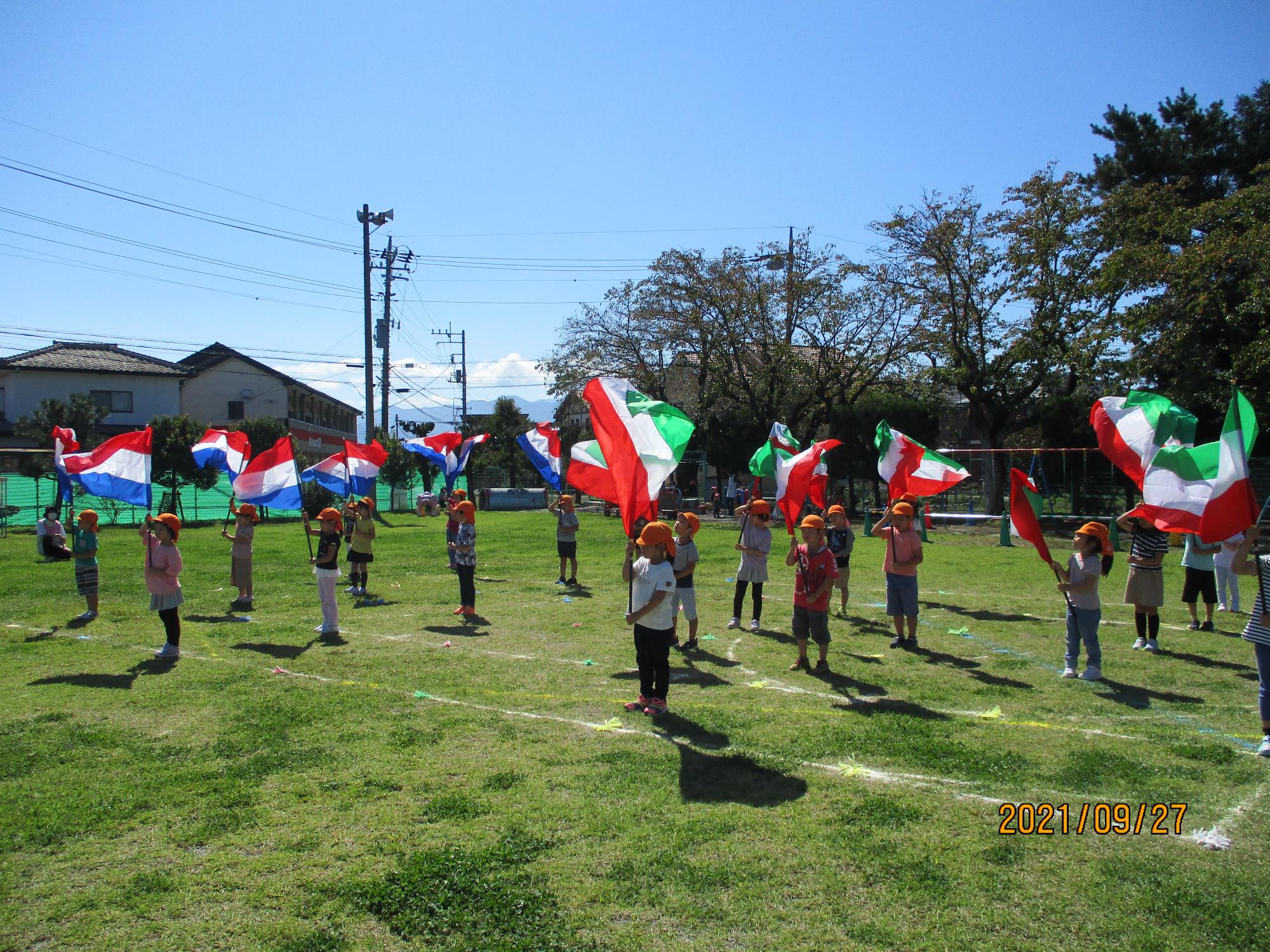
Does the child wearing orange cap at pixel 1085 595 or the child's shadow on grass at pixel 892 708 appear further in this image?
the child wearing orange cap at pixel 1085 595

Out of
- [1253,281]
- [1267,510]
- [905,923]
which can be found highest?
[1253,281]

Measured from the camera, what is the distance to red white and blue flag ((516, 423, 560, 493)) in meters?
16.4

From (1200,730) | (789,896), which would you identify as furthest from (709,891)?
(1200,730)

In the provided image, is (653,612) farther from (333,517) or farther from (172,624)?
(172,624)

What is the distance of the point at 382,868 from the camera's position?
4715 millimetres

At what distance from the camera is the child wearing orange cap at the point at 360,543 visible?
1448 cm

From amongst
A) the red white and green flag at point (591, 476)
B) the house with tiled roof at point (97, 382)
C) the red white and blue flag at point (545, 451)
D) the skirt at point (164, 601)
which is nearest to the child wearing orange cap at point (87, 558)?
the skirt at point (164, 601)

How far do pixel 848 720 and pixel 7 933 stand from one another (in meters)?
5.86

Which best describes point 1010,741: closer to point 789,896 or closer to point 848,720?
point 848,720

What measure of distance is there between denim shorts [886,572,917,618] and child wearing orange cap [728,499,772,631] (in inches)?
61.2

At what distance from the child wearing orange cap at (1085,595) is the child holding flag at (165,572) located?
9599mm

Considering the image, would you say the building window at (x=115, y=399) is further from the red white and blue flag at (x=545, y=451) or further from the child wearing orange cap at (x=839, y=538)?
the child wearing orange cap at (x=839, y=538)

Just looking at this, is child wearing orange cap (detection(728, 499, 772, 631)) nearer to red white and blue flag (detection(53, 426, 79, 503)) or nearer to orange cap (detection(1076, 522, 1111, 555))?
orange cap (detection(1076, 522, 1111, 555))

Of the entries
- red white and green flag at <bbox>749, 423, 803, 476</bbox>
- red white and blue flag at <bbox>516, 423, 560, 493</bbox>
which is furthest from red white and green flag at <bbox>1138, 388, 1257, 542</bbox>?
red white and blue flag at <bbox>516, 423, 560, 493</bbox>
